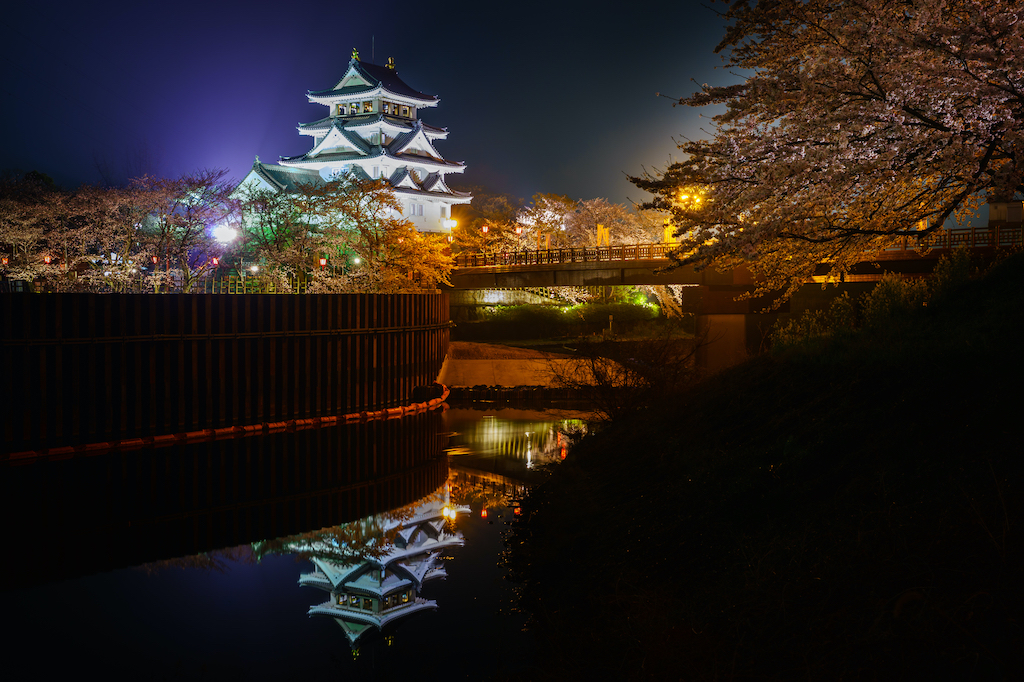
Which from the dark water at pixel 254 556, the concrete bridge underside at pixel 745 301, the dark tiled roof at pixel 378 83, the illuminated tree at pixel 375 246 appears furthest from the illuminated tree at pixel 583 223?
the dark water at pixel 254 556

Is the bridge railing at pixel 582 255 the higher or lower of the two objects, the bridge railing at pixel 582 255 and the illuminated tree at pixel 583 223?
the lower

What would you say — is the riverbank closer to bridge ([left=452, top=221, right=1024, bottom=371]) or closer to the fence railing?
the fence railing

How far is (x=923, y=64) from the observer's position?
9.57m

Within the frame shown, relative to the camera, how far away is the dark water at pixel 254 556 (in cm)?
801

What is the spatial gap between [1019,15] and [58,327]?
751 inches

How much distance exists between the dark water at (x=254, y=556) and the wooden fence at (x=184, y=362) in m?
1.18

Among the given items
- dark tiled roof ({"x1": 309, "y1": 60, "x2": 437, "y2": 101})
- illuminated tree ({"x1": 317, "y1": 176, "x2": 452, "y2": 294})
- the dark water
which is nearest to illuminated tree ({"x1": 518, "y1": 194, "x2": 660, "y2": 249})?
dark tiled roof ({"x1": 309, "y1": 60, "x2": 437, "y2": 101})

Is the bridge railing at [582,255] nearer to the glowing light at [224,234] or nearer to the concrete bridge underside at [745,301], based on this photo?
the concrete bridge underside at [745,301]

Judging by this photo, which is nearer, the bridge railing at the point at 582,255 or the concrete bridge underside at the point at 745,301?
the concrete bridge underside at the point at 745,301

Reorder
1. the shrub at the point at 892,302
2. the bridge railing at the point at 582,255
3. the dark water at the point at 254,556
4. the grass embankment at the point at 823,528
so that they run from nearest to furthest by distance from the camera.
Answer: the grass embankment at the point at 823,528 < the dark water at the point at 254,556 < the shrub at the point at 892,302 < the bridge railing at the point at 582,255

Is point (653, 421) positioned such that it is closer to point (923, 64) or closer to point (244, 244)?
point (923, 64)

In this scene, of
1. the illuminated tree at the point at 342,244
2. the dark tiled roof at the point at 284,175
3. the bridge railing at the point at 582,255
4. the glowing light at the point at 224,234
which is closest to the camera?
the illuminated tree at the point at 342,244

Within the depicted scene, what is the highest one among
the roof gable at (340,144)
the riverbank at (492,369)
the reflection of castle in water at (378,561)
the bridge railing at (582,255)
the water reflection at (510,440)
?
the roof gable at (340,144)

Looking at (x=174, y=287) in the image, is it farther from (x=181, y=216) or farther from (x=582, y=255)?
(x=582, y=255)
